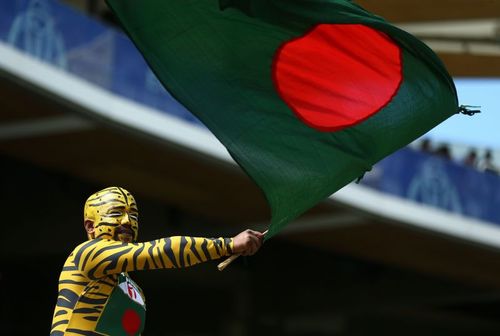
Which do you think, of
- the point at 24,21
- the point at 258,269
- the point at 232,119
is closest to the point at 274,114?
the point at 232,119

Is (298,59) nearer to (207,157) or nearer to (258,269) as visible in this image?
(207,157)

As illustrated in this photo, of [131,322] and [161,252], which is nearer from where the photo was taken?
[161,252]

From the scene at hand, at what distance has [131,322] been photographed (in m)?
5.38

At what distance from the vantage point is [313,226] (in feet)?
75.4

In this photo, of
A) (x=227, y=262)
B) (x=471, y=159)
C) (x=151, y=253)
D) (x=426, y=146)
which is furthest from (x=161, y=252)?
(x=471, y=159)

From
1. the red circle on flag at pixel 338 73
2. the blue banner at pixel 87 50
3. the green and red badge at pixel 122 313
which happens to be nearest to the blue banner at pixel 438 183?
the blue banner at pixel 87 50

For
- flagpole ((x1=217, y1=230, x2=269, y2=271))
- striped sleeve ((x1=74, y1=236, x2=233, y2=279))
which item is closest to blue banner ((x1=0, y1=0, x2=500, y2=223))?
striped sleeve ((x1=74, y1=236, x2=233, y2=279))

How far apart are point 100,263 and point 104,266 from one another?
0.03 m

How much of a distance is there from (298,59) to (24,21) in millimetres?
9188

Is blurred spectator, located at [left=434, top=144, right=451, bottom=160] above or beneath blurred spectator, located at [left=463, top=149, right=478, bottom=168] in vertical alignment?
above

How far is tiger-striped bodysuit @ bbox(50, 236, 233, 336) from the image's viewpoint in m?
4.85

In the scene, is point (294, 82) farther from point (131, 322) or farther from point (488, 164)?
point (488, 164)

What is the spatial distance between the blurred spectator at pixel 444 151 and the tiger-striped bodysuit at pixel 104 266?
666 inches

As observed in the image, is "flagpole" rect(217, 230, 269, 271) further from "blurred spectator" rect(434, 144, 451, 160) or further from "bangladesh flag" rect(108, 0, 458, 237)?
"blurred spectator" rect(434, 144, 451, 160)
